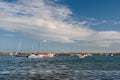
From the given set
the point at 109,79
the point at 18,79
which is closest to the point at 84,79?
the point at 109,79

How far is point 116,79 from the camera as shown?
166 ft

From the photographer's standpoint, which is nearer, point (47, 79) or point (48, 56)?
point (47, 79)

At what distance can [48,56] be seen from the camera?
19875 cm

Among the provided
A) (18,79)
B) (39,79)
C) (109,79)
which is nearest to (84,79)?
(109,79)

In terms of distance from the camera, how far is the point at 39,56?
7480 inches

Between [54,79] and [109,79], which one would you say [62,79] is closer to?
[54,79]

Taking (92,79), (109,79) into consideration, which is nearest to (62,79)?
(92,79)

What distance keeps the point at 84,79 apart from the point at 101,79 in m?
3.13

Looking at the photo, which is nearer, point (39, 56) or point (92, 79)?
point (92, 79)

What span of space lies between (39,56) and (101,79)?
141172mm

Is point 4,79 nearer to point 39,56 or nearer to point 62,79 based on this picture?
point 62,79

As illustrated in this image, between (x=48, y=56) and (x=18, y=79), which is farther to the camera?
(x=48, y=56)

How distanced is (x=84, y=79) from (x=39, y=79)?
8.36m

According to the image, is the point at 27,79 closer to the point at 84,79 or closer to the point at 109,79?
the point at 84,79
